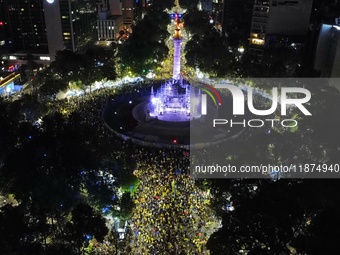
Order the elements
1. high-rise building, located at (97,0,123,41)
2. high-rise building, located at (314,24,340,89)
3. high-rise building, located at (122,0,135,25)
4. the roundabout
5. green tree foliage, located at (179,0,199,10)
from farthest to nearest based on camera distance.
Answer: green tree foliage, located at (179,0,199,10) → high-rise building, located at (122,0,135,25) → high-rise building, located at (97,0,123,41) → high-rise building, located at (314,24,340,89) → the roundabout

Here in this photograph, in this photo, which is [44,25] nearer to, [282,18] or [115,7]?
[115,7]

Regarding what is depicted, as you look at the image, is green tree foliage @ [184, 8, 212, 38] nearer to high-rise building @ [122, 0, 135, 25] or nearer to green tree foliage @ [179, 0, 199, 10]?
high-rise building @ [122, 0, 135, 25]

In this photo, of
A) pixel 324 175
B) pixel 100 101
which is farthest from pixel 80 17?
pixel 324 175

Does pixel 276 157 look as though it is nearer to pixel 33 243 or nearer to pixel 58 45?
pixel 33 243

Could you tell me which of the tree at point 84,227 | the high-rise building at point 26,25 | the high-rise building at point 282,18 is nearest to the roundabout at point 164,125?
the tree at point 84,227

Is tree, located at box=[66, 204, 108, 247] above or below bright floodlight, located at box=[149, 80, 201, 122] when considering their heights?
above

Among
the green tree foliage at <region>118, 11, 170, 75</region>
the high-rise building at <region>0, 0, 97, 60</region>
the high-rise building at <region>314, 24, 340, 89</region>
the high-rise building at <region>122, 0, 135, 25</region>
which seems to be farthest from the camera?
the high-rise building at <region>122, 0, 135, 25</region>

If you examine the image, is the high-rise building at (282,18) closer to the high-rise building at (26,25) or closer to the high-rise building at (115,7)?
the high-rise building at (115,7)

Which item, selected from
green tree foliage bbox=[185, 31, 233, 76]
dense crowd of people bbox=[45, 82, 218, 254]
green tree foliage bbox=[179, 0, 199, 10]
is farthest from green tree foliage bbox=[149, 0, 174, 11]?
dense crowd of people bbox=[45, 82, 218, 254]

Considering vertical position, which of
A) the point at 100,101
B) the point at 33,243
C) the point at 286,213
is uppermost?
the point at 286,213
